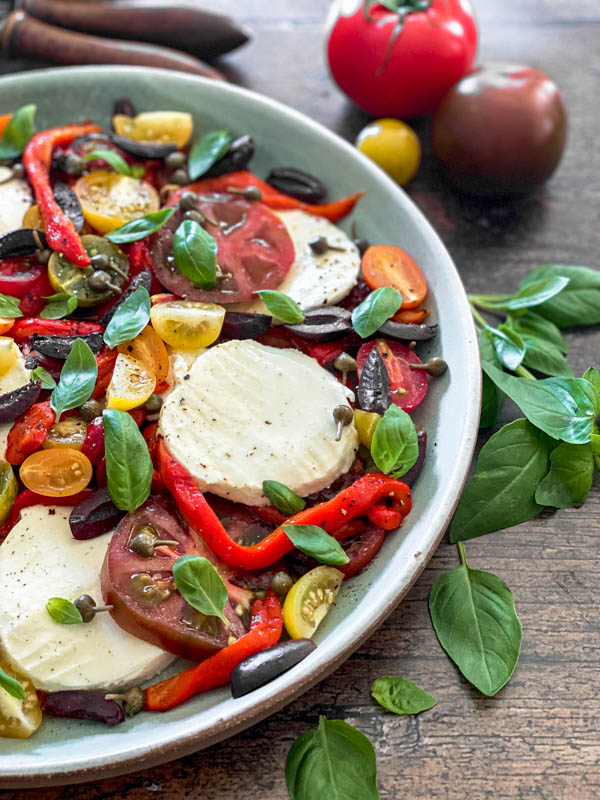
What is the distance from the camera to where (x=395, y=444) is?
2.40 m

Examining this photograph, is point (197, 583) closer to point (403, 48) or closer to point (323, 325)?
point (323, 325)

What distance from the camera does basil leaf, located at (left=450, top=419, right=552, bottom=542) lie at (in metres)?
2.61

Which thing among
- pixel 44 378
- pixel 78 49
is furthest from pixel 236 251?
pixel 78 49

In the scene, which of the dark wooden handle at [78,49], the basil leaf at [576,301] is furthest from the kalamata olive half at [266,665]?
the dark wooden handle at [78,49]

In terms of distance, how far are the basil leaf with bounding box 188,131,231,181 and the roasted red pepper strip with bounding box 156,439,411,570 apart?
1306 mm

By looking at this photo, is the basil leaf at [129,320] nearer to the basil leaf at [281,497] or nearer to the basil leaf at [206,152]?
the basil leaf at [281,497]

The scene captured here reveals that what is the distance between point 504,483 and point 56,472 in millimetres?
1433

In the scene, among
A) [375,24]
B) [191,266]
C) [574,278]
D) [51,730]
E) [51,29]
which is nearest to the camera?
[51,730]

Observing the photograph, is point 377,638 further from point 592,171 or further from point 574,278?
point 592,171

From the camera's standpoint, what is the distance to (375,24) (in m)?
3.82

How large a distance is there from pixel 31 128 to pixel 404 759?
277 cm

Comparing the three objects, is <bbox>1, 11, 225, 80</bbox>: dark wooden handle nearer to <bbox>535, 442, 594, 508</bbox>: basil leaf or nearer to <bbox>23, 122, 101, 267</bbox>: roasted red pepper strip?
<bbox>23, 122, 101, 267</bbox>: roasted red pepper strip

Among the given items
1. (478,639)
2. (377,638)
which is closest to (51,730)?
(377,638)

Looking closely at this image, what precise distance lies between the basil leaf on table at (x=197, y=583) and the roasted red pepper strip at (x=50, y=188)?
127 cm
